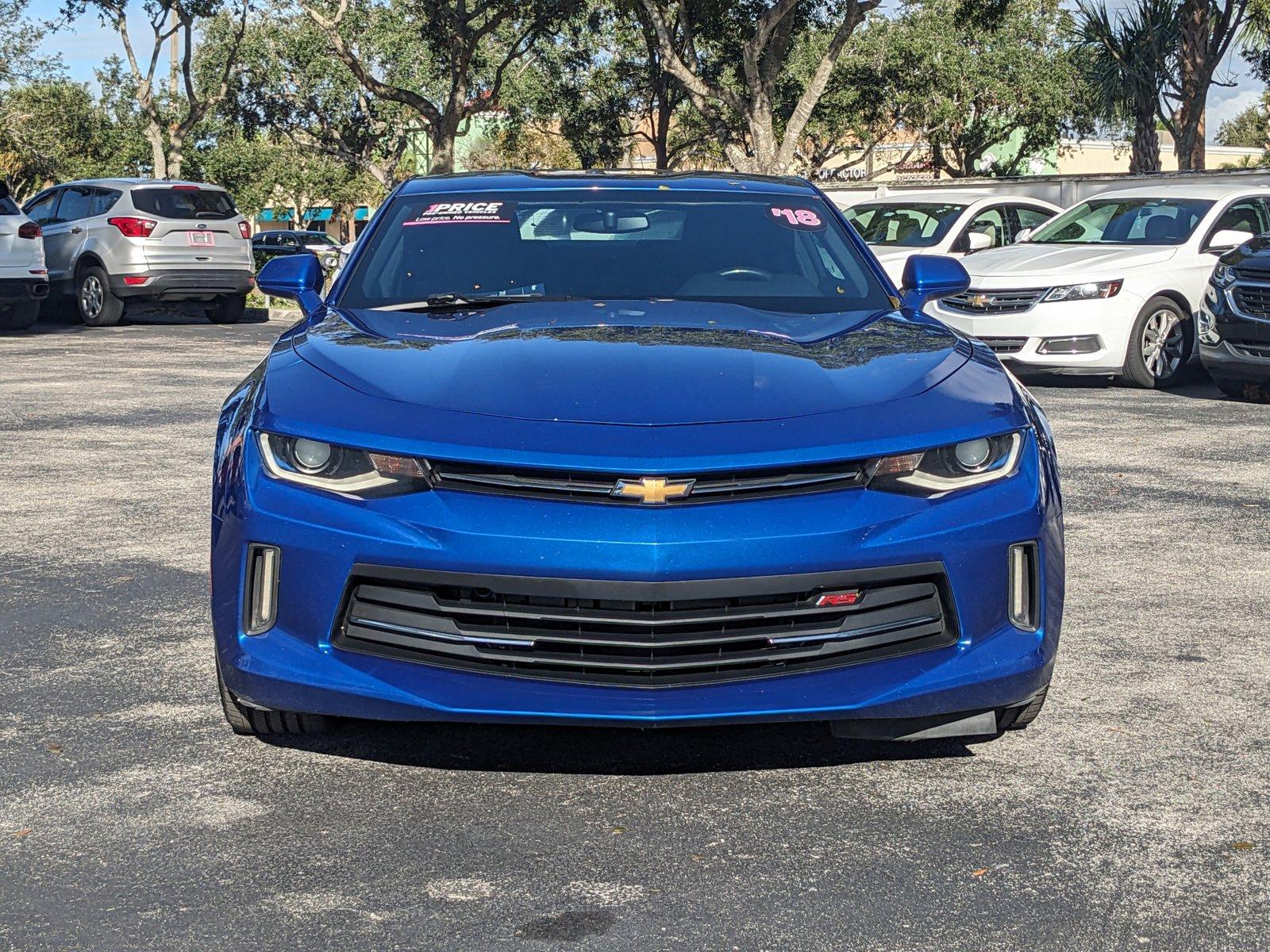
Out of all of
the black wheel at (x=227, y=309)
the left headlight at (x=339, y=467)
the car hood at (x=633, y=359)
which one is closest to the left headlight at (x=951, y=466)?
the car hood at (x=633, y=359)

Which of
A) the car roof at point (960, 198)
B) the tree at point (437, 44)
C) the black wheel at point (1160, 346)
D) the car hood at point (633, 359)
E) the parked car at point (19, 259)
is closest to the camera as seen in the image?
the car hood at point (633, 359)

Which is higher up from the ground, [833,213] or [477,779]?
[833,213]

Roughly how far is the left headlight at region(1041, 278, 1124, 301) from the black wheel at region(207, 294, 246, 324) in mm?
12076

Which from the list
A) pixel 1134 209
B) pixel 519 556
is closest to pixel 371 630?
pixel 519 556

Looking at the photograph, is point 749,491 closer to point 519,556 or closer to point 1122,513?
point 519,556

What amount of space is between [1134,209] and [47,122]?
1875 inches

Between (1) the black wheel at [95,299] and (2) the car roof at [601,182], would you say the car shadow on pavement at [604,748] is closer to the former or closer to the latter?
(2) the car roof at [601,182]

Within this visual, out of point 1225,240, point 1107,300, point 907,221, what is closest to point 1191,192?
point 1225,240

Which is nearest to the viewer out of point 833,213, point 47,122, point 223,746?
point 223,746

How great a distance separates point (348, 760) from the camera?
13.9 ft

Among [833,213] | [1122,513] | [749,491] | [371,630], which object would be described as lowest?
[1122,513]

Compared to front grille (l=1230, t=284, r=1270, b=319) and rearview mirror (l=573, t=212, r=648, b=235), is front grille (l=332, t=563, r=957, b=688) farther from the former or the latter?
front grille (l=1230, t=284, r=1270, b=319)

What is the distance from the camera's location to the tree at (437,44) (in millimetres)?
29125

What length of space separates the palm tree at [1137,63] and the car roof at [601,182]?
25.5m
